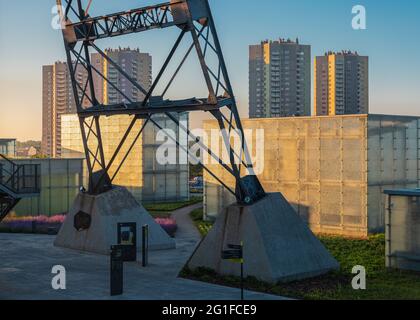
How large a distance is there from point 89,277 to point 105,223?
20.9 ft

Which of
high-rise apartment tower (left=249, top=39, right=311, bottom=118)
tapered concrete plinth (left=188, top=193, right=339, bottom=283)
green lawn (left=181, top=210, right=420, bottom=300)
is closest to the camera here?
green lawn (left=181, top=210, right=420, bottom=300)

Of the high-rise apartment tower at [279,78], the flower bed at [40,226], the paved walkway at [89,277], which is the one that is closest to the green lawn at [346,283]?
the paved walkway at [89,277]

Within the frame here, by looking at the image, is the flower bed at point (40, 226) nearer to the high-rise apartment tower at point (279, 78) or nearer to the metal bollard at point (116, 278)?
the metal bollard at point (116, 278)

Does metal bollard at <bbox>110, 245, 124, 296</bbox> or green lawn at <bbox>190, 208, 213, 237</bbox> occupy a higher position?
metal bollard at <bbox>110, 245, 124, 296</bbox>

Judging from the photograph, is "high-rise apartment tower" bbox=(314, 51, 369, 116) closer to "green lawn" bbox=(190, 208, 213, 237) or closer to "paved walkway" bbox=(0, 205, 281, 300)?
"green lawn" bbox=(190, 208, 213, 237)

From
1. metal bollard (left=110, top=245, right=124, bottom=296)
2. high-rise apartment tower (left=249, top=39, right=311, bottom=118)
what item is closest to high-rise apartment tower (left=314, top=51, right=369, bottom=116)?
high-rise apartment tower (left=249, top=39, right=311, bottom=118)

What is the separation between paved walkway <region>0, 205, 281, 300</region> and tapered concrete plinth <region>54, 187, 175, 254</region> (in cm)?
62

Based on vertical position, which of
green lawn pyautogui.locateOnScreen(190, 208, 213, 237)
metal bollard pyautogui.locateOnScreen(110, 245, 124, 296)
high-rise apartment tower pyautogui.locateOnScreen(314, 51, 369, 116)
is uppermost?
high-rise apartment tower pyautogui.locateOnScreen(314, 51, 369, 116)

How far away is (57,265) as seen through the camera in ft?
80.5

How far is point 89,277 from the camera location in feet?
71.8

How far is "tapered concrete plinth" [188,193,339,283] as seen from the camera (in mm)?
20989

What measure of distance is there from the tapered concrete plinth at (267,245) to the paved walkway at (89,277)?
150 cm

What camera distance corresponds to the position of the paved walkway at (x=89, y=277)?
62.0ft

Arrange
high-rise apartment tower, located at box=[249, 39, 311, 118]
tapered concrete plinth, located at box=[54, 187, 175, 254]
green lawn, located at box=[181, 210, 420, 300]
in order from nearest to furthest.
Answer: green lawn, located at box=[181, 210, 420, 300]
tapered concrete plinth, located at box=[54, 187, 175, 254]
high-rise apartment tower, located at box=[249, 39, 311, 118]
